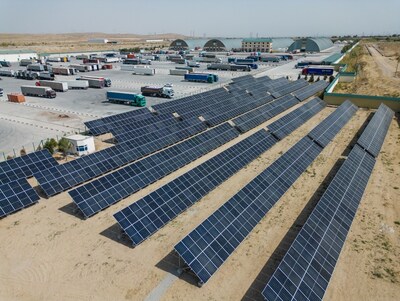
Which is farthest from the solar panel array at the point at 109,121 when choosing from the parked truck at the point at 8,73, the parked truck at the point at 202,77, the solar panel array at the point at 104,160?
the parked truck at the point at 8,73

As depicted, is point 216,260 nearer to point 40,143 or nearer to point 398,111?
point 40,143

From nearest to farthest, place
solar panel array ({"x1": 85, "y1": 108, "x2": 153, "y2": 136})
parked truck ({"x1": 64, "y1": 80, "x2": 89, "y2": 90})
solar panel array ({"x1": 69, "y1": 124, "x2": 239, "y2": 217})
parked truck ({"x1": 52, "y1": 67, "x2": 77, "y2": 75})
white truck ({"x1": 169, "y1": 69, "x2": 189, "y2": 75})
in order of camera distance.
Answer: solar panel array ({"x1": 69, "y1": 124, "x2": 239, "y2": 217})
solar panel array ({"x1": 85, "y1": 108, "x2": 153, "y2": 136})
parked truck ({"x1": 64, "y1": 80, "x2": 89, "y2": 90})
parked truck ({"x1": 52, "y1": 67, "x2": 77, "y2": 75})
white truck ({"x1": 169, "y1": 69, "x2": 189, "y2": 75})

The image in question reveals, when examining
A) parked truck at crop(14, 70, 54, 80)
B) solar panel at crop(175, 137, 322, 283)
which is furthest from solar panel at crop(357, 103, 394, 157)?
parked truck at crop(14, 70, 54, 80)

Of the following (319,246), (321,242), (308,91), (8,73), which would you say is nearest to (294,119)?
(308,91)

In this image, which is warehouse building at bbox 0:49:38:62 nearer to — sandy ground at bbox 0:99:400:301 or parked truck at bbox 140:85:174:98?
parked truck at bbox 140:85:174:98

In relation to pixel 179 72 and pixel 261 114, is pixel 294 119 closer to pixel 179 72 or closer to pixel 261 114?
pixel 261 114

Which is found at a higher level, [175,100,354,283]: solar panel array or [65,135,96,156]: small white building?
[175,100,354,283]: solar panel array
